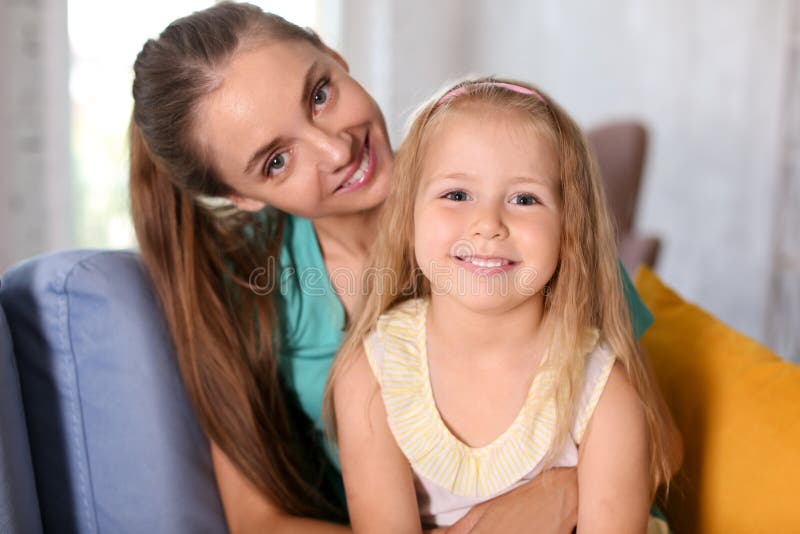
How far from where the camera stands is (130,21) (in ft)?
9.25

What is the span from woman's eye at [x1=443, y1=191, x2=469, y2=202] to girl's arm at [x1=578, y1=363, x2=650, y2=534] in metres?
0.31


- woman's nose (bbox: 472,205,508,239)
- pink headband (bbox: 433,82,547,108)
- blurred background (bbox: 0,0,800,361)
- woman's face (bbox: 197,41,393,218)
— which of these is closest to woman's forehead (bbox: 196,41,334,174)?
woman's face (bbox: 197,41,393,218)

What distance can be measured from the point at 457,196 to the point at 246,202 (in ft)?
1.49

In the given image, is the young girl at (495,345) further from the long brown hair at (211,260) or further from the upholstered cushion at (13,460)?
the upholstered cushion at (13,460)

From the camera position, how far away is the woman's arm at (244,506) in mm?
1278

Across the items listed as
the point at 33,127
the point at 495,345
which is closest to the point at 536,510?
the point at 495,345

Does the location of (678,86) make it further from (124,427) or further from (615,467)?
(124,427)

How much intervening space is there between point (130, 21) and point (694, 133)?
2166 mm

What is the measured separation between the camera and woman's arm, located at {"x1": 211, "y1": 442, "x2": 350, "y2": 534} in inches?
50.3

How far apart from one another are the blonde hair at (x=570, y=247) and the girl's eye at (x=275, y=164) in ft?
0.65

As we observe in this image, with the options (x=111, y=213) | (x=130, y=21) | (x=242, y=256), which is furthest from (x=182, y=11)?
(x=242, y=256)

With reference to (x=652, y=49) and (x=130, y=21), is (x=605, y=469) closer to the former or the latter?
(x=130, y=21)

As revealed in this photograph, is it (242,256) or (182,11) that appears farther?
(182,11)

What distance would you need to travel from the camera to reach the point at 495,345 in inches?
46.3
